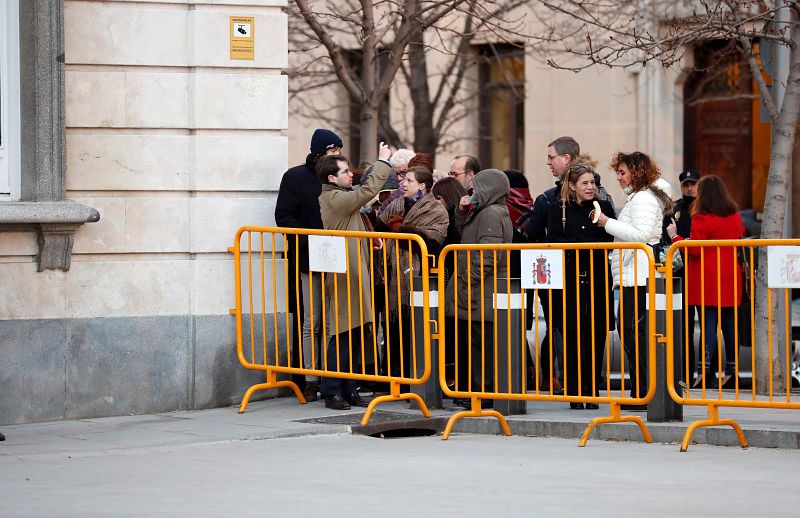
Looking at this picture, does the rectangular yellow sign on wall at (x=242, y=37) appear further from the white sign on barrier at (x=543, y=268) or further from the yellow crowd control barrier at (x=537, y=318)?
the white sign on barrier at (x=543, y=268)

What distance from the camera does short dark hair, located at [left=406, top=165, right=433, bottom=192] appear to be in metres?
10.9

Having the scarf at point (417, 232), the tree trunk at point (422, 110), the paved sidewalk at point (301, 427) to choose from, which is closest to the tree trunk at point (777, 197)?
the paved sidewalk at point (301, 427)

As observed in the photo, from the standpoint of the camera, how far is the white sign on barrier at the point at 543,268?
9.51 meters

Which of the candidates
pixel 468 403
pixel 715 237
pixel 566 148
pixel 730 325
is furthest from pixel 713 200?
pixel 468 403

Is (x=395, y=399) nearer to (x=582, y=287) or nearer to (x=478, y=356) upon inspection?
(x=478, y=356)

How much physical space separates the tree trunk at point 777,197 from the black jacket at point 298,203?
11.5 feet

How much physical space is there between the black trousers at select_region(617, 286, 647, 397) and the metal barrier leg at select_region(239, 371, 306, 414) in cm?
227

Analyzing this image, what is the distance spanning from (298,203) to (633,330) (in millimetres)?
2382

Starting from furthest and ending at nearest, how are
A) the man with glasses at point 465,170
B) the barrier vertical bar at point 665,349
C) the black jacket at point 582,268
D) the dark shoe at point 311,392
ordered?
the man with glasses at point 465,170 → the dark shoe at point 311,392 → the black jacket at point 582,268 → the barrier vertical bar at point 665,349

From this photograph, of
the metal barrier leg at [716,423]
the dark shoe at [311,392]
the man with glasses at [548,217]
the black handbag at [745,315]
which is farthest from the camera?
the black handbag at [745,315]

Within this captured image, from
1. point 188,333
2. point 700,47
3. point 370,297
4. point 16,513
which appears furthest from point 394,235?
point 700,47

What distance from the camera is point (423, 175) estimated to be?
11.0 meters

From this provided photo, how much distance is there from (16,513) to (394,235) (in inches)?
137

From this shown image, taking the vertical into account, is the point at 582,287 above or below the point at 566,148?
below
